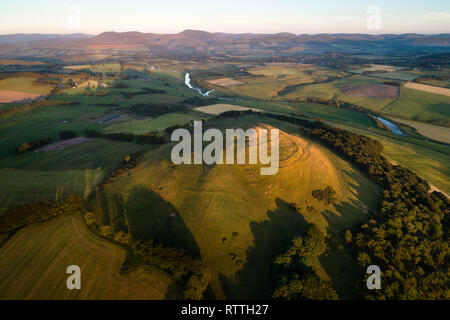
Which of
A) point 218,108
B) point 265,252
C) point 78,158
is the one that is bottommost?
point 265,252

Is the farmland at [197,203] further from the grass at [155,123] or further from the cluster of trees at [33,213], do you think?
the grass at [155,123]

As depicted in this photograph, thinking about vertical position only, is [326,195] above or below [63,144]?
below

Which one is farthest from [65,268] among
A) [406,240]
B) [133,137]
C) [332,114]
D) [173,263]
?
[332,114]

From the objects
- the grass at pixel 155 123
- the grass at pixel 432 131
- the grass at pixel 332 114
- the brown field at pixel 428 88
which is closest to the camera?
the grass at pixel 432 131

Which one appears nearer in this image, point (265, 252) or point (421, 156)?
point (265, 252)

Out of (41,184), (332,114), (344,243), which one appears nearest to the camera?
(344,243)

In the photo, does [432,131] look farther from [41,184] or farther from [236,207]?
[41,184]

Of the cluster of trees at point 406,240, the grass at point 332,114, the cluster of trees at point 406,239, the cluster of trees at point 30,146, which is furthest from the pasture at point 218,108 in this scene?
the cluster of trees at point 406,240

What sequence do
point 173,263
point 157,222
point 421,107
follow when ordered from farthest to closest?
point 421,107, point 157,222, point 173,263
